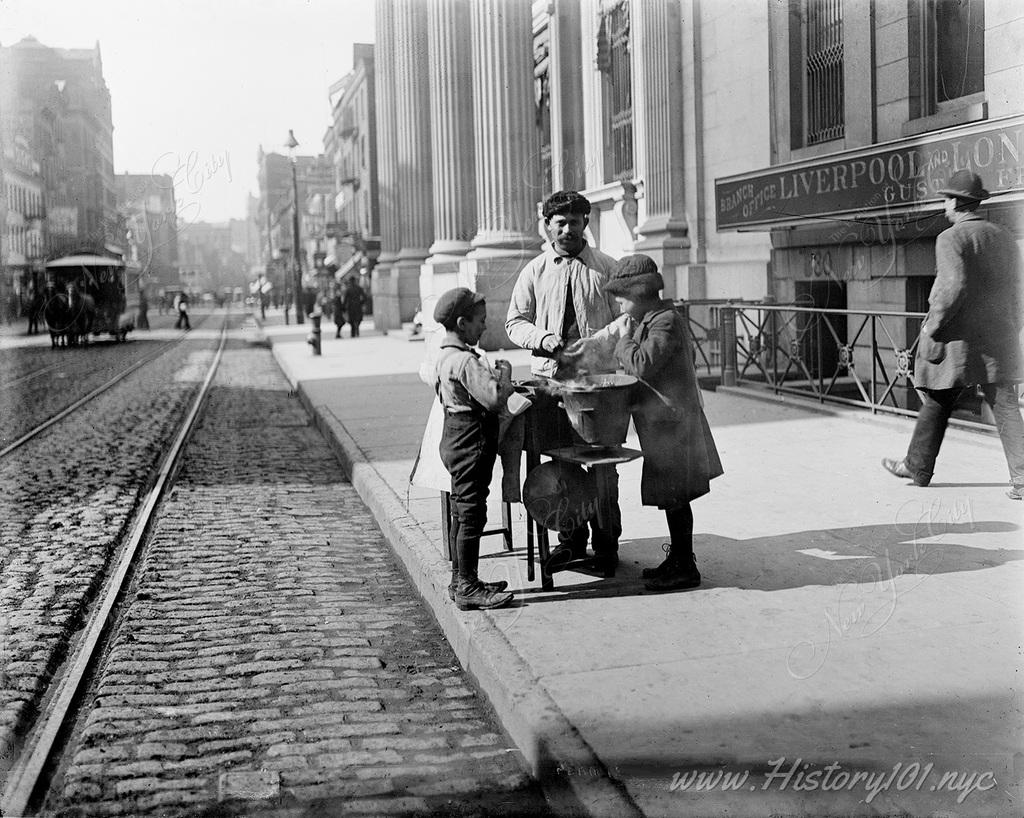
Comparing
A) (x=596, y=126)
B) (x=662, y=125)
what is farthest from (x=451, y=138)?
(x=662, y=125)

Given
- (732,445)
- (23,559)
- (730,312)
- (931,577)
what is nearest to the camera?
(931,577)

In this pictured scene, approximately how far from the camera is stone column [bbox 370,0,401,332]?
3130cm

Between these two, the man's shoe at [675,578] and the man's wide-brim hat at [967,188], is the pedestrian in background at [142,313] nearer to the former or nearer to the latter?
the man's wide-brim hat at [967,188]

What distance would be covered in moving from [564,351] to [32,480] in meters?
6.67

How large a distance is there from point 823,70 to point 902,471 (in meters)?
8.34

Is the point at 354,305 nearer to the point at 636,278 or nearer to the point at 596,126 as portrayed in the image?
the point at 596,126

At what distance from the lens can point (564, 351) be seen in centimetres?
577

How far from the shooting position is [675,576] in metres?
5.68

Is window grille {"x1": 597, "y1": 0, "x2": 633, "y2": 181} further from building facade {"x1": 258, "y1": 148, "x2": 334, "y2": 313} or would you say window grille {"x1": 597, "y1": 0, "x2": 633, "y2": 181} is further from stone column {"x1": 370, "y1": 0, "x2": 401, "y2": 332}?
building facade {"x1": 258, "y1": 148, "x2": 334, "y2": 313}

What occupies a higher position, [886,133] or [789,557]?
[886,133]

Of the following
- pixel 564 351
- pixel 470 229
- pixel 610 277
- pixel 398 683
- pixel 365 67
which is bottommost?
pixel 398 683

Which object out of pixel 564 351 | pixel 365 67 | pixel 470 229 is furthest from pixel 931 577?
pixel 365 67

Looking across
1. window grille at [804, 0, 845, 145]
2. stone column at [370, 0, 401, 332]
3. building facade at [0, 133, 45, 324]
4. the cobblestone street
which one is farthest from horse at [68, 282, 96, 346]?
the cobblestone street

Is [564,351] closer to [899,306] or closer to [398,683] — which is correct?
[398,683]
